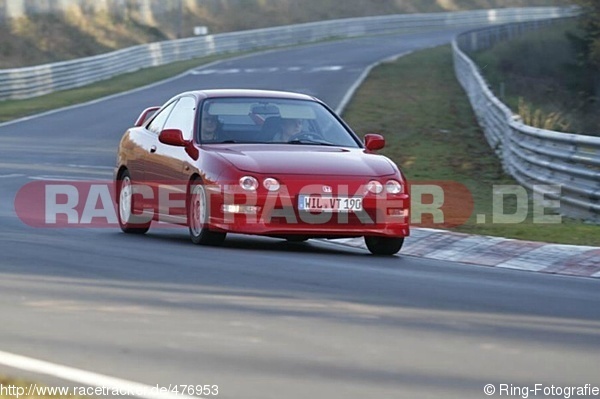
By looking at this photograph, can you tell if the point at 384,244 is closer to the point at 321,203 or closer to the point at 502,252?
the point at 321,203

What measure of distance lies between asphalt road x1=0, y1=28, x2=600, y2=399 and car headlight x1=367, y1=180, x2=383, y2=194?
1.95ft

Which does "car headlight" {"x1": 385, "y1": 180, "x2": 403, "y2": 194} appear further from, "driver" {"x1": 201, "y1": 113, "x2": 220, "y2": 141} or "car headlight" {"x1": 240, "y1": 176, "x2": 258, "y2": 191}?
"driver" {"x1": 201, "y1": 113, "x2": 220, "y2": 141}

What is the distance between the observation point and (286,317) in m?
7.69

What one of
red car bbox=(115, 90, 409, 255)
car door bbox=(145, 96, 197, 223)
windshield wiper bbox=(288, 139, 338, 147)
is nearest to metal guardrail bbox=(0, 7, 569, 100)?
car door bbox=(145, 96, 197, 223)

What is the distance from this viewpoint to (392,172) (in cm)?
1196

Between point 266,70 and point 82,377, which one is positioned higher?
point 82,377

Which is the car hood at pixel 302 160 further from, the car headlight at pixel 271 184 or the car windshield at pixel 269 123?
the car windshield at pixel 269 123

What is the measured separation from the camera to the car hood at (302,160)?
11.7 meters

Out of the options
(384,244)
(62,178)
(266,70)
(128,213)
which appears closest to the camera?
(384,244)

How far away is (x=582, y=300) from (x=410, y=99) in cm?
2546

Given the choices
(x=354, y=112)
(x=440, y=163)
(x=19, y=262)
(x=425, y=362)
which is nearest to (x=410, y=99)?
(x=354, y=112)

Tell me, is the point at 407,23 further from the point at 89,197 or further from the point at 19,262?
the point at 19,262

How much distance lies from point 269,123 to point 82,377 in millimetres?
6818

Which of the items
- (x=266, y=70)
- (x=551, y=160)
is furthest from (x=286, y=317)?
(x=266, y=70)
